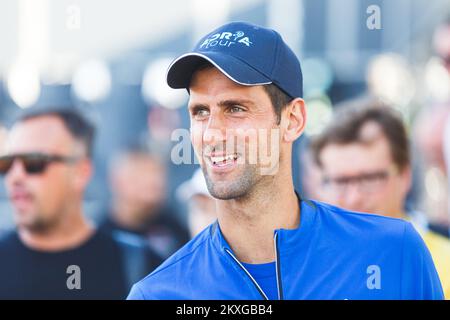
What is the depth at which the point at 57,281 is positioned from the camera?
3602 millimetres

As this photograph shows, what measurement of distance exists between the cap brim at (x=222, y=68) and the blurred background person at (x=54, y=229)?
5.97 ft

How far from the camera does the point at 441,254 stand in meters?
2.99

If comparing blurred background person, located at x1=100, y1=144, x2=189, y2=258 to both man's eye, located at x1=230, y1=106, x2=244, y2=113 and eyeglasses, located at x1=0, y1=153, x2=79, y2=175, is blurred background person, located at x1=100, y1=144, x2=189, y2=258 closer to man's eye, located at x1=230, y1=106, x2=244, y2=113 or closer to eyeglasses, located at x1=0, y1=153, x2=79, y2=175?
eyeglasses, located at x1=0, y1=153, x2=79, y2=175

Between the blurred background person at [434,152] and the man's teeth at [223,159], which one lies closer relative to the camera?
the man's teeth at [223,159]

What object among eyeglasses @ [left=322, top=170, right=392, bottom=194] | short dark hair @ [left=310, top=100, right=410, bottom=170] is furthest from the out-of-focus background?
eyeglasses @ [left=322, top=170, right=392, bottom=194]

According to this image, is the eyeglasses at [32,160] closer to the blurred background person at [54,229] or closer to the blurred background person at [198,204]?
the blurred background person at [54,229]

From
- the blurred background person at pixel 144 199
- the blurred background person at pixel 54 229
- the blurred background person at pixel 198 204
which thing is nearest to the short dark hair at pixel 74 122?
the blurred background person at pixel 54 229

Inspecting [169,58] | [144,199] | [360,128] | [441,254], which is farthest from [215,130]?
[169,58]

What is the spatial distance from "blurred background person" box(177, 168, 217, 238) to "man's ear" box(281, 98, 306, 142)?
1.71m

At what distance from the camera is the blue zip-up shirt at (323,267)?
186cm

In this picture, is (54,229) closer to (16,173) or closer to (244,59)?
(16,173)

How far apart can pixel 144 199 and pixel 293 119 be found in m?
2.43

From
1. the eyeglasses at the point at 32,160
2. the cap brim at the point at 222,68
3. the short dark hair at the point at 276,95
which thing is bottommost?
the eyeglasses at the point at 32,160

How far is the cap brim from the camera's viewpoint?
1.86 m
